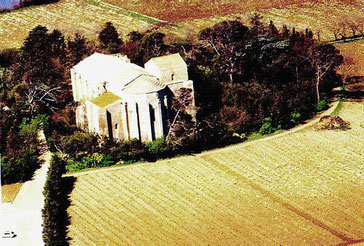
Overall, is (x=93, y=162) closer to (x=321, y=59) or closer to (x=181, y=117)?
(x=181, y=117)

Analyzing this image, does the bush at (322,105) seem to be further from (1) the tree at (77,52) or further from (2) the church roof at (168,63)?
(1) the tree at (77,52)

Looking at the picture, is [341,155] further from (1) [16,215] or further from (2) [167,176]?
(1) [16,215]

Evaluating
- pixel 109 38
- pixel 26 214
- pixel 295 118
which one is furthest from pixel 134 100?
pixel 109 38

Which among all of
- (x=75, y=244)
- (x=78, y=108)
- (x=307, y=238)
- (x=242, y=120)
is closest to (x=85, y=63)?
(x=78, y=108)

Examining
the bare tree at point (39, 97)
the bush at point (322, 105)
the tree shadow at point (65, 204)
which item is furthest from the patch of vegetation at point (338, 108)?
the bare tree at point (39, 97)

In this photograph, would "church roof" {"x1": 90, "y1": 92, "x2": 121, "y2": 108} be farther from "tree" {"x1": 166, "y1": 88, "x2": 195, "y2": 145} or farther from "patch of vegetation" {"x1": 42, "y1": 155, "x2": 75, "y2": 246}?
"patch of vegetation" {"x1": 42, "y1": 155, "x2": 75, "y2": 246}
